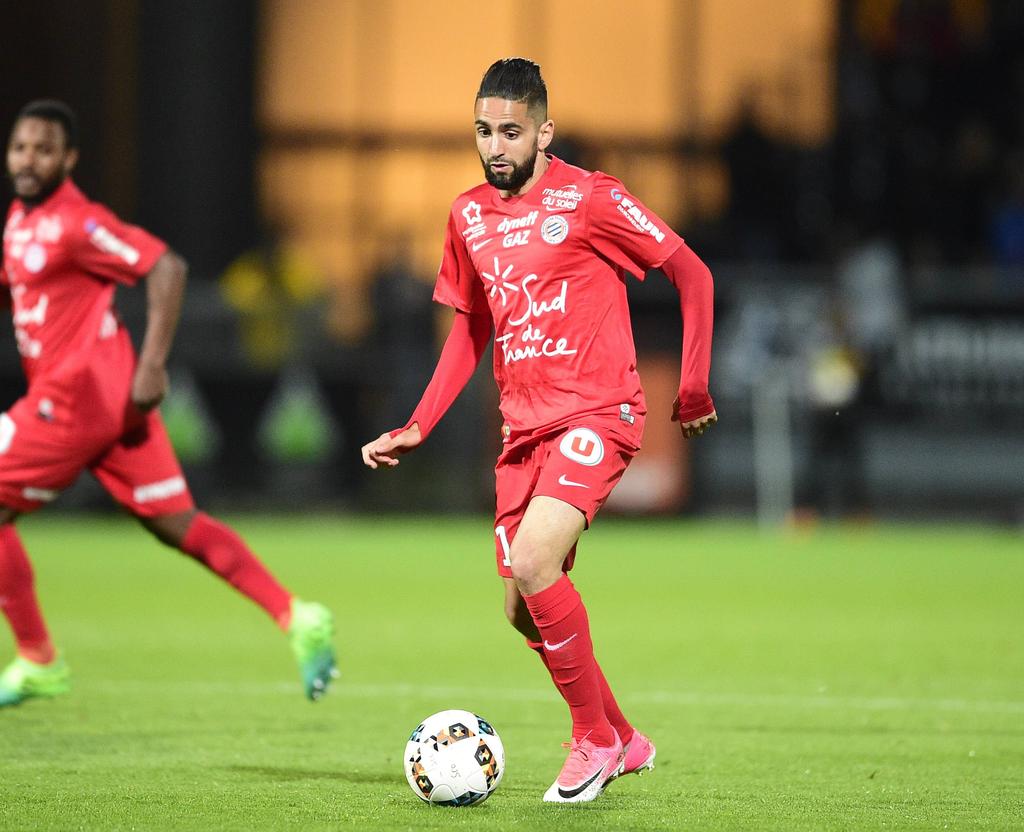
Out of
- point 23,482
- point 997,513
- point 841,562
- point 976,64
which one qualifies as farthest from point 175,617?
point 976,64

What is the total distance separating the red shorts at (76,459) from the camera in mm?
7016

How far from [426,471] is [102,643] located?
9589 mm

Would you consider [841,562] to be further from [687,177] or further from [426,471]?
[687,177]

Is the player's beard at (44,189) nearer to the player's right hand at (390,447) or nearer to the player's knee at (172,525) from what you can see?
the player's knee at (172,525)

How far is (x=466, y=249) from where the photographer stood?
5.70 m

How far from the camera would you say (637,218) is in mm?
5480

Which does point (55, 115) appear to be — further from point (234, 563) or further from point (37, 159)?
point (234, 563)

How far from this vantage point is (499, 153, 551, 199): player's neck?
5.59 metres

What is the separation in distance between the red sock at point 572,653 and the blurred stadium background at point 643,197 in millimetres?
12412

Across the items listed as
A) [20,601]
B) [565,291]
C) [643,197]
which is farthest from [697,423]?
[643,197]

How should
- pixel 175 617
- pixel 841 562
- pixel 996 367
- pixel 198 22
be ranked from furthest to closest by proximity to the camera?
pixel 198 22 → pixel 996 367 → pixel 841 562 → pixel 175 617

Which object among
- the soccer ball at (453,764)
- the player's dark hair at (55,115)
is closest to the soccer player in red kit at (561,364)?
the soccer ball at (453,764)

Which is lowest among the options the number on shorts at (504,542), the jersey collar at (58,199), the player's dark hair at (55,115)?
the number on shorts at (504,542)

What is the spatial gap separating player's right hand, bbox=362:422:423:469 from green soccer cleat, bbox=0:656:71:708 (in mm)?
2308
